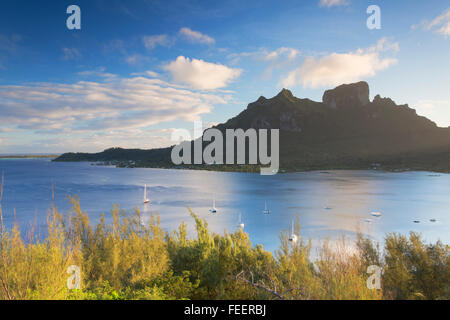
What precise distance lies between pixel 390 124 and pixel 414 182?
Result: 85203 millimetres

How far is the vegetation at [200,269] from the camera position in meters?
5.49

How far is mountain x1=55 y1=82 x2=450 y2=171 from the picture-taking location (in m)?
118

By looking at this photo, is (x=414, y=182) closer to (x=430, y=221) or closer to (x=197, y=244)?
(x=430, y=221)

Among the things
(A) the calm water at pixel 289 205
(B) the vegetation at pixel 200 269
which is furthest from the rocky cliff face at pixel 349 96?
(B) the vegetation at pixel 200 269

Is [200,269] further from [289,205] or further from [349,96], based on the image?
[349,96]

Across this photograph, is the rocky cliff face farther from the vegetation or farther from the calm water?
the vegetation

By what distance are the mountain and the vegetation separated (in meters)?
110

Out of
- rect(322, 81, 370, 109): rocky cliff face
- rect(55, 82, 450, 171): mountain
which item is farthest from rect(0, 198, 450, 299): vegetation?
rect(322, 81, 370, 109): rocky cliff face

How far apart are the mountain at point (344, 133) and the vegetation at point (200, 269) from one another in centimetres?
10994

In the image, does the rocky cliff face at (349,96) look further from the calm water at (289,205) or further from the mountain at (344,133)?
the calm water at (289,205)

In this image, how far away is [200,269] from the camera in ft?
24.6

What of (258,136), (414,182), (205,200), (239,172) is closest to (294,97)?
(258,136)

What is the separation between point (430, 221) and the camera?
43.8 meters

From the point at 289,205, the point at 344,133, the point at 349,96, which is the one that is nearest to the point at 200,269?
the point at 289,205
